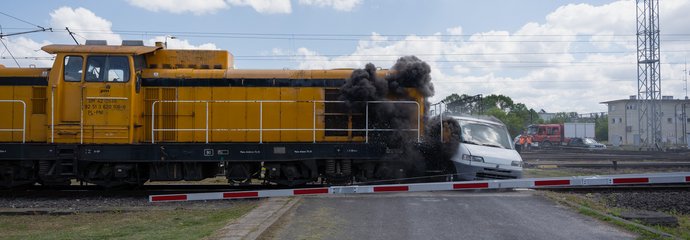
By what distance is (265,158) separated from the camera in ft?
43.4

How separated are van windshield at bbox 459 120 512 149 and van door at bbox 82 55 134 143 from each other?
837 cm

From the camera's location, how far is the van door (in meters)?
13.2

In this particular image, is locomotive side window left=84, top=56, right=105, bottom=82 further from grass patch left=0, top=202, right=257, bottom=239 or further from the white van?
the white van

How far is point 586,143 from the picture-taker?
62.4 m

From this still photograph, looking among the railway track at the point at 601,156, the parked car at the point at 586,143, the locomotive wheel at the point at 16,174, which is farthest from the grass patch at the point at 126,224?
the parked car at the point at 586,143

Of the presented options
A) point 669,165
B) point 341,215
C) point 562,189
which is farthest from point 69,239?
point 669,165

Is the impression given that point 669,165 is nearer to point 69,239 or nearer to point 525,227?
point 525,227

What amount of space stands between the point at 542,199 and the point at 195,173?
26.0ft

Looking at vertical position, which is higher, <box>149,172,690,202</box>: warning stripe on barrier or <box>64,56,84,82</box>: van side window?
<box>64,56,84,82</box>: van side window

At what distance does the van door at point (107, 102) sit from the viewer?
13.2 m

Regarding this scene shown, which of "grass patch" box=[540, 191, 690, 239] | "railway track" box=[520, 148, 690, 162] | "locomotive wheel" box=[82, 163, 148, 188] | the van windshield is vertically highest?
the van windshield

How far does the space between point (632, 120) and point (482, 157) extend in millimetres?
83816

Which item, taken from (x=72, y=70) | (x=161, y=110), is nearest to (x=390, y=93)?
(x=161, y=110)

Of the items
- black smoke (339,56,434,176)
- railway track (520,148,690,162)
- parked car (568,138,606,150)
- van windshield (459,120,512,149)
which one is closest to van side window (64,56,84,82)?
black smoke (339,56,434,176)
